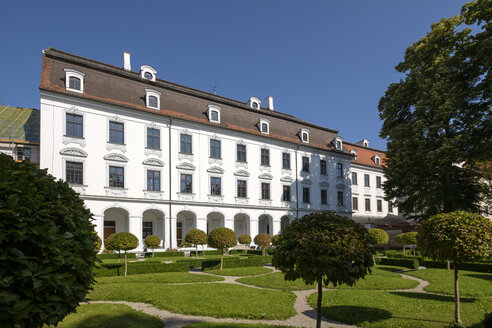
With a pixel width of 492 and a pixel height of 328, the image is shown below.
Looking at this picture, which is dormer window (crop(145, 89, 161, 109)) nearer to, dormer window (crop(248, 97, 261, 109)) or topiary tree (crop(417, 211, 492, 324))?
dormer window (crop(248, 97, 261, 109))

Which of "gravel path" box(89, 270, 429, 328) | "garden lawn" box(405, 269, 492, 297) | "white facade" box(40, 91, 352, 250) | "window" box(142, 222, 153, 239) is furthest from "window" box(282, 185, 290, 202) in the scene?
"gravel path" box(89, 270, 429, 328)

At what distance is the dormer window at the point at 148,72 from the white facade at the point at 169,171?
4.76 metres

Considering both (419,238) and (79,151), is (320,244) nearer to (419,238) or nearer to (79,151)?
(419,238)

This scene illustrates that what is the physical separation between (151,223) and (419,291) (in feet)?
75.3

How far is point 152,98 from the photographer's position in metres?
28.2

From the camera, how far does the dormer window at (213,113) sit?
1225 inches

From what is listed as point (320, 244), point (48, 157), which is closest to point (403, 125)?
point (320, 244)

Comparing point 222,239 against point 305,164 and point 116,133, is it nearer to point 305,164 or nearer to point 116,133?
point 116,133

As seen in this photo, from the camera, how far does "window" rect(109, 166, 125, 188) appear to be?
2564 centimetres

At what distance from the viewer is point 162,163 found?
27.9m

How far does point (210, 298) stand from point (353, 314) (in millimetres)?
4149

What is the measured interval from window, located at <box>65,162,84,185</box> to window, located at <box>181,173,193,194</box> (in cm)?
804

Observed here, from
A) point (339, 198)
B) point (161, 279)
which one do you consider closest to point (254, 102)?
point (339, 198)

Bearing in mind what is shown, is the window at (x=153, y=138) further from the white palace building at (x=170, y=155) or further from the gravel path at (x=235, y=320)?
the gravel path at (x=235, y=320)
